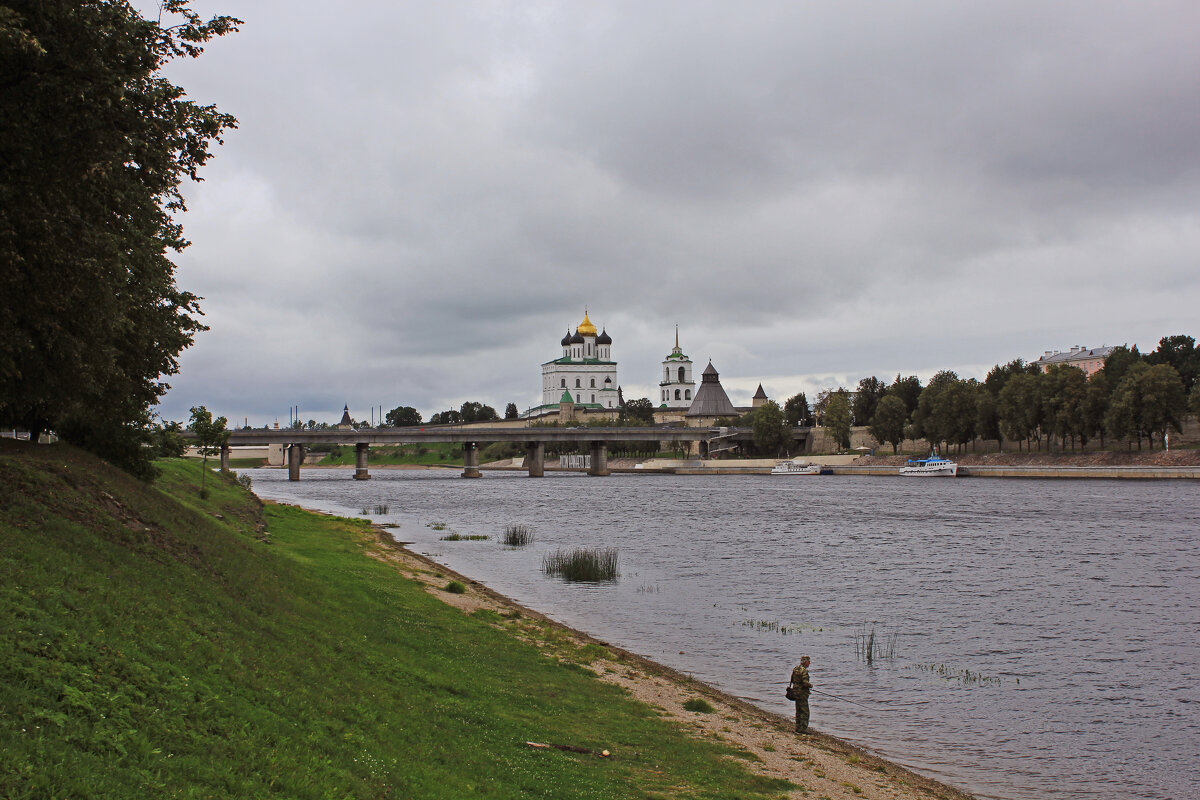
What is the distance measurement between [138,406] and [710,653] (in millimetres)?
20097

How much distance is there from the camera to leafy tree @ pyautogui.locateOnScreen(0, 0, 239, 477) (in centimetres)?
1473

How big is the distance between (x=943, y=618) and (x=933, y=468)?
11573cm

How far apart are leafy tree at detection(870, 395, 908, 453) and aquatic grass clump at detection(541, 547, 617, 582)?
12620 cm

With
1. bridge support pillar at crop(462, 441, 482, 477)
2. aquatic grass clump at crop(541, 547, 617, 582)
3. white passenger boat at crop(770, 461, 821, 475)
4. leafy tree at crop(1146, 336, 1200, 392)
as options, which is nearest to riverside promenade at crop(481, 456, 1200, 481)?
white passenger boat at crop(770, 461, 821, 475)

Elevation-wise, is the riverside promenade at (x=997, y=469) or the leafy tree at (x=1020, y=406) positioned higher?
the leafy tree at (x=1020, y=406)

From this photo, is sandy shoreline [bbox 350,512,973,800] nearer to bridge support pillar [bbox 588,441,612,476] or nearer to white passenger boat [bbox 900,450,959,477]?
white passenger boat [bbox 900,450,959,477]

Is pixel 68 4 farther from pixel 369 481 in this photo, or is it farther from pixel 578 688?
pixel 369 481

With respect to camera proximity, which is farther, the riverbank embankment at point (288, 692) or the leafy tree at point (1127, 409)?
the leafy tree at point (1127, 409)

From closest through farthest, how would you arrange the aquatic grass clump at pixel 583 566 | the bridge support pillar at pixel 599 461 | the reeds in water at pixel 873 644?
the reeds in water at pixel 873 644 → the aquatic grass clump at pixel 583 566 → the bridge support pillar at pixel 599 461

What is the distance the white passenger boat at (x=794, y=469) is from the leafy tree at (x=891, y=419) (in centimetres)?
1276

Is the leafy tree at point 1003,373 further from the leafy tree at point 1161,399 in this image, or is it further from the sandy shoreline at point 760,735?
the sandy shoreline at point 760,735

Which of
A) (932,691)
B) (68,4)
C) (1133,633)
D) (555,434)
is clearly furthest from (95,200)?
(555,434)

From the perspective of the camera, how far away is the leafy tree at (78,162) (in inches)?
580

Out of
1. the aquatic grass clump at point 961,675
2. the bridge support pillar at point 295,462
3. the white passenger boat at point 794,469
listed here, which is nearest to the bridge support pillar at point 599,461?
the white passenger boat at point 794,469
